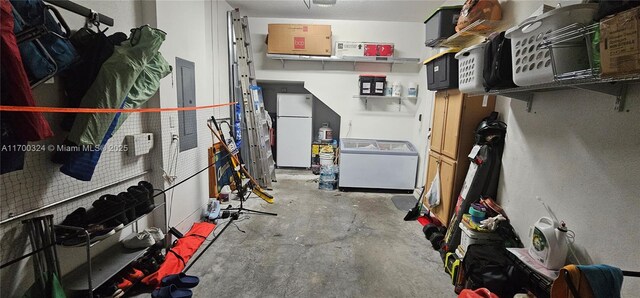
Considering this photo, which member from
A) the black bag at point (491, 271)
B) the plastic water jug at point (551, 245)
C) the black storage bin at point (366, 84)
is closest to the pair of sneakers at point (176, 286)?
the black bag at point (491, 271)

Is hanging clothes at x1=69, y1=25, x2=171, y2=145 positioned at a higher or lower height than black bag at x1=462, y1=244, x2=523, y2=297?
higher

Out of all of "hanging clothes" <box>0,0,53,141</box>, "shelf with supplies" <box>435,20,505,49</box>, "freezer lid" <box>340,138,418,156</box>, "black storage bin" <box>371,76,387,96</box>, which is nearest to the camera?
"hanging clothes" <box>0,0,53,141</box>

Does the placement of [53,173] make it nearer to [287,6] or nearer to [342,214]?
[342,214]

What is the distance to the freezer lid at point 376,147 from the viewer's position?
4203mm

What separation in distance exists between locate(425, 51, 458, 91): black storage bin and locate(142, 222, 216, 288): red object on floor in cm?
295

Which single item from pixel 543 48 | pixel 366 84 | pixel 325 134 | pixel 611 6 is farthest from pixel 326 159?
pixel 611 6

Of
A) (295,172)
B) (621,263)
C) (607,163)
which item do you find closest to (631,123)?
(607,163)

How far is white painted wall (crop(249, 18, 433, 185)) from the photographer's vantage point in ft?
15.0

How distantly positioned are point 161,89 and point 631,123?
118 inches

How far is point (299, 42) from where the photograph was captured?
444 cm

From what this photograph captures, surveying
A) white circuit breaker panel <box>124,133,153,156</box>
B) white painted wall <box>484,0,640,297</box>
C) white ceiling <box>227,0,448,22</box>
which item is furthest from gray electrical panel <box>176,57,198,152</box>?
white painted wall <box>484,0,640,297</box>

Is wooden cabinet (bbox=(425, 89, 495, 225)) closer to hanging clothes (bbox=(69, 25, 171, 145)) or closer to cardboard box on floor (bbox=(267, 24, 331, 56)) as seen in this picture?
cardboard box on floor (bbox=(267, 24, 331, 56))

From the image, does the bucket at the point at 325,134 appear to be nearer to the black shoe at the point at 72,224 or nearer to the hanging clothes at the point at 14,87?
the black shoe at the point at 72,224

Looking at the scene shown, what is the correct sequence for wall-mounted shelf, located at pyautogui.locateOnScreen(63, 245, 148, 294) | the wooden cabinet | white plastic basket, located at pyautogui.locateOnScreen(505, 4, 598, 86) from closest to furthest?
white plastic basket, located at pyautogui.locateOnScreen(505, 4, 598, 86) < wall-mounted shelf, located at pyautogui.locateOnScreen(63, 245, 148, 294) < the wooden cabinet
